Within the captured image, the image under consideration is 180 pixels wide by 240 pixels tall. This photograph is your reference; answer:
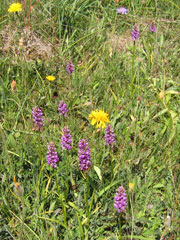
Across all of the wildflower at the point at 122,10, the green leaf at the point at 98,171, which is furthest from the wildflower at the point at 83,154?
the wildflower at the point at 122,10

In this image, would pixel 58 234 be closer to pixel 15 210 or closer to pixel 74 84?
pixel 15 210

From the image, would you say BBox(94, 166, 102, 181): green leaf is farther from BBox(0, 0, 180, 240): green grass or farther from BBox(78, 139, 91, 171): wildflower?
BBox(78, 139, 91, 171): wildflower

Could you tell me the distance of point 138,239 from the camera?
1698 mm

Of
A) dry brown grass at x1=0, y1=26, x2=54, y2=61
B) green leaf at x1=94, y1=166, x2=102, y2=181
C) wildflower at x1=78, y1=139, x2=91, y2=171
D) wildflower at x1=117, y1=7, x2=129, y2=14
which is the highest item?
wildflower at x1=117, y1=7, x2=129, y2=14

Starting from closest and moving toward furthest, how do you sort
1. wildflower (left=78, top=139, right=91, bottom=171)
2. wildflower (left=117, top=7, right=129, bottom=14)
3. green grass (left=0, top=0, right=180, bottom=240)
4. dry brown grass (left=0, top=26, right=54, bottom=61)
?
wildflower (left=78, top=139, right=91, bottom=171), green grass (left=0, top=0, right=180, bottom=240), dry brown grass (left=0, top=26, right=54, bottom=61), wildflower (left=117, top=7, right=129, bottom=14)

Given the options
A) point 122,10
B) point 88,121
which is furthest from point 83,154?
point 122,10

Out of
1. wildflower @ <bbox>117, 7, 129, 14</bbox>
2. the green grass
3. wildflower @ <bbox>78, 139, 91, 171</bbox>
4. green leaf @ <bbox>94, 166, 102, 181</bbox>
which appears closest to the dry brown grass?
the green grass

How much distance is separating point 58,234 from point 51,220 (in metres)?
0.11

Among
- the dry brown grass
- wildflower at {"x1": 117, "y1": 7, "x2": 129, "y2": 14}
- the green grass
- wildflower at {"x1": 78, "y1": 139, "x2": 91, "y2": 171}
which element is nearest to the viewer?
wildflower at {"x1": 78, "y1": 139, "x2": 91, "y2": 171}

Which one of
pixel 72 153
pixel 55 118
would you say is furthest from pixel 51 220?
pixel 55 118

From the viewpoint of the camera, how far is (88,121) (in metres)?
2.40

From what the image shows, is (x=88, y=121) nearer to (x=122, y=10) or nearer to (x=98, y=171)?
(x=98, y=171)

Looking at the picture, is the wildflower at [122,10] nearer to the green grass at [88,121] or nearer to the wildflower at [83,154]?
the green grass at [88,121]

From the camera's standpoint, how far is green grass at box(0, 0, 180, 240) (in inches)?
68.2
